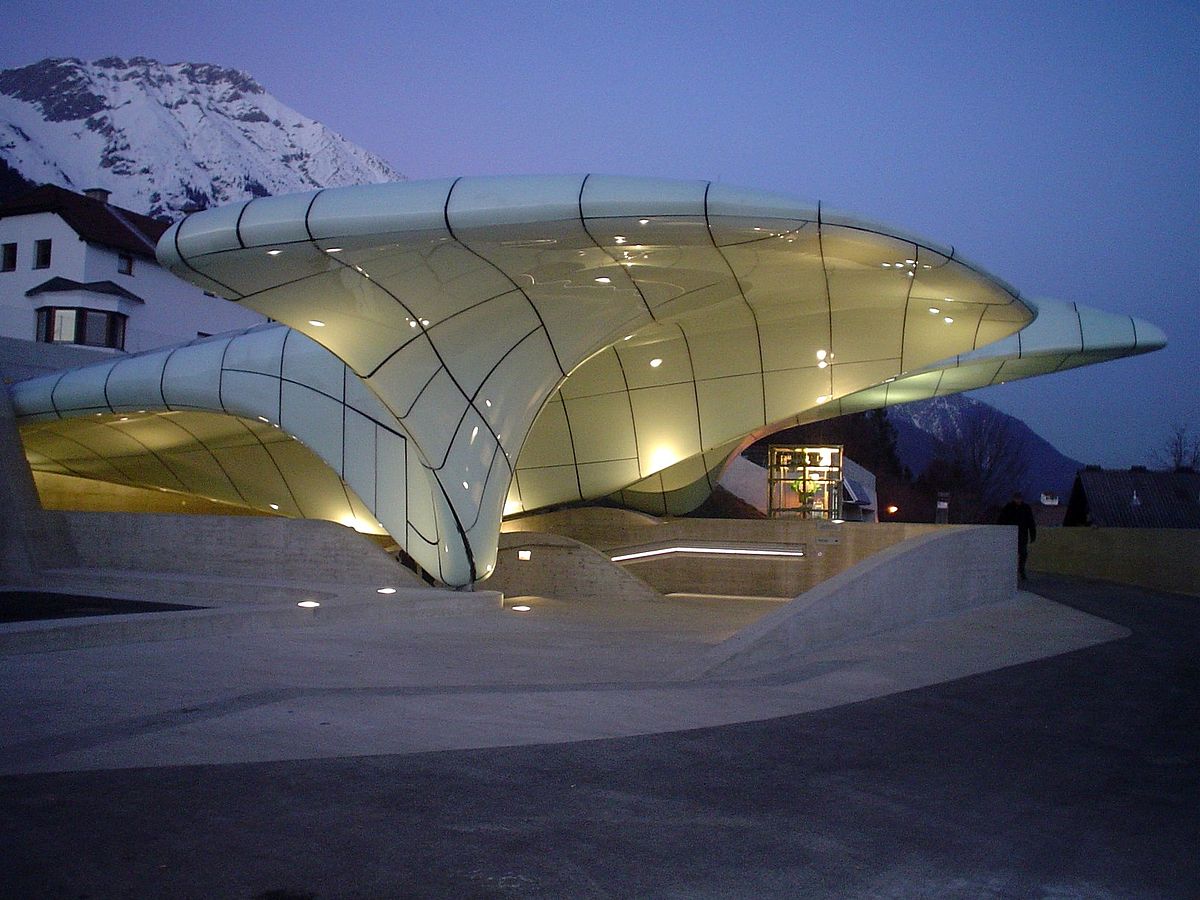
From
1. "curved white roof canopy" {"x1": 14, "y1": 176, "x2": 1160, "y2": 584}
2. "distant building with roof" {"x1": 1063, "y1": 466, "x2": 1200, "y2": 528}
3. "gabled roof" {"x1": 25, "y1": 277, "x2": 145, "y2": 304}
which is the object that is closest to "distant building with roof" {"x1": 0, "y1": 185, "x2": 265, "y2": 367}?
"gabled roof" {"x1": 25, "y1": 277, "x2": 145, "y2": 304}

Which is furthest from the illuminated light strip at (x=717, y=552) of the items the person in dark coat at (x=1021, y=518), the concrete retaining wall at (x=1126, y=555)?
the concrete retaining wall at (x=1126, y=555)

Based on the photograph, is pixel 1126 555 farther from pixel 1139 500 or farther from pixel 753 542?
pixel 1139 500

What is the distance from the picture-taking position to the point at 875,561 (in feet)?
46.6

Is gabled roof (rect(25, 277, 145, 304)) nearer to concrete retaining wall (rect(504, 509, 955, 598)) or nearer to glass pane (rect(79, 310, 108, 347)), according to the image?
glass pane (rect(79, 310, 108, 347))

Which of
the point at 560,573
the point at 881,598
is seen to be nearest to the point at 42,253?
the point at 560,573

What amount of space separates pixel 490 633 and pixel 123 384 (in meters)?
14.3

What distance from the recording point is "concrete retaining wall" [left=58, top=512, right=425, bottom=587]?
18406 mm

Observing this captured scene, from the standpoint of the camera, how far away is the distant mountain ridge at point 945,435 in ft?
273

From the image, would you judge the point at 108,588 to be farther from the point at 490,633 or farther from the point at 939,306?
the point at 939,306

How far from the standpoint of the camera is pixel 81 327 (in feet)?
150

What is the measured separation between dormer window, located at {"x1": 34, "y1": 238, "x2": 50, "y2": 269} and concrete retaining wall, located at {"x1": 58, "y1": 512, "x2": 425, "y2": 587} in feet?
98.4

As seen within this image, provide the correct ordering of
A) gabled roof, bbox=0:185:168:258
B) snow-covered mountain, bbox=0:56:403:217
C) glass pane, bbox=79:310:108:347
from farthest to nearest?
snow-covered mountain, bbox=0:56:403:217
gabled roof, bbox=0:185:168:258
glass pane, bbox=79:310:108:347

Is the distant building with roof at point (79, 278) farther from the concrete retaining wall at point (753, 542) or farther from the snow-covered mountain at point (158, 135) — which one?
the snow-covered mountain at point (158, 135)

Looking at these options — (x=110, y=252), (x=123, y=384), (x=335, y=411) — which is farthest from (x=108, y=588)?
(x=110, y=252)
